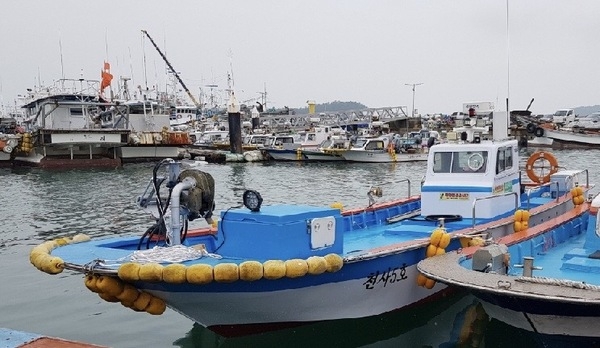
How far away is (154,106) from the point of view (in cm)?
4959

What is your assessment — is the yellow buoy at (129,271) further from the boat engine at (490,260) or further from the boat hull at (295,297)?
the boat engine at (490,260)

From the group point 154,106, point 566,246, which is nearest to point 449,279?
point 566,246

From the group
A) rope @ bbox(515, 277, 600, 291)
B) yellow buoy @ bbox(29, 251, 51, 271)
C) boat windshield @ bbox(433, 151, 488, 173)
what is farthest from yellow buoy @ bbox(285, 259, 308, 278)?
boat windshield @ bbox(433, 151, 488, 173)

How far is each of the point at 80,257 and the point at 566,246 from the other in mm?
7718

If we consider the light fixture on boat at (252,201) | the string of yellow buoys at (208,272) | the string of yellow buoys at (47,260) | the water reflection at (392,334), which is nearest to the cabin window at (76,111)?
the water reflection at (392,334)

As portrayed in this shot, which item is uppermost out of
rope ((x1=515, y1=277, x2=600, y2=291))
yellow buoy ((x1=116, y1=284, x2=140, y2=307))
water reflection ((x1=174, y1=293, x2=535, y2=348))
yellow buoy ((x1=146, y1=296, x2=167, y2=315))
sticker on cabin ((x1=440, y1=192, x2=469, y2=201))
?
sticker on cabin ((x1=440, y1=192, x2=469, y2=201))

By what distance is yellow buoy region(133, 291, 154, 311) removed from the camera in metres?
7.40

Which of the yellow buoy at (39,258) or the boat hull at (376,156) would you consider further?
the boat hull at (376,156)

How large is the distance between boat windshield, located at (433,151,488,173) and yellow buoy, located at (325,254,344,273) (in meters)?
4.93

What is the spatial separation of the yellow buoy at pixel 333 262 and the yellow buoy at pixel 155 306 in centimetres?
212

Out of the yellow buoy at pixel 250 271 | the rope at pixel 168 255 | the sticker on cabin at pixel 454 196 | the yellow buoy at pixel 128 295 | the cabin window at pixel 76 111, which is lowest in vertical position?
the yellow buoy at pixel 128 295

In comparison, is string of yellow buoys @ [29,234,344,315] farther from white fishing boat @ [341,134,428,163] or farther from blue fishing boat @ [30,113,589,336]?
white fishing boat @ [341,134,428,163]

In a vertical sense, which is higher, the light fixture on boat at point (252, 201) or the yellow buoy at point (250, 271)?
the light fixture on boat at point (252, 201)

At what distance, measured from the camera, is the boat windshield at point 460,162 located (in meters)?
11.5
